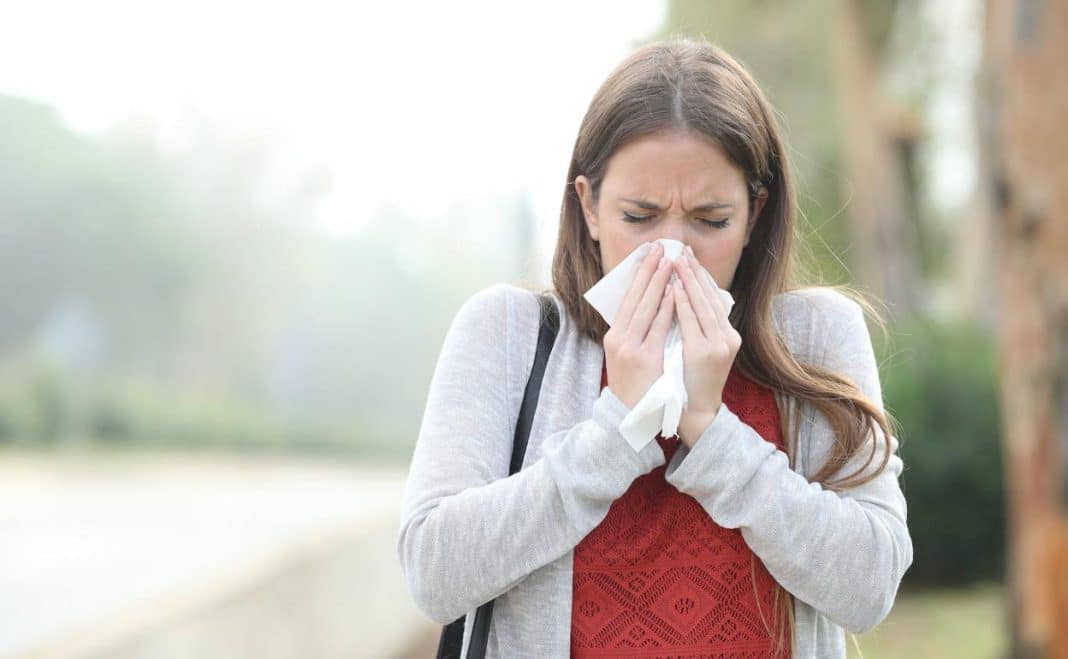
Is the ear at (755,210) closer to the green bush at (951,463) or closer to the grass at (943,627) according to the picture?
the grass at (943,627)

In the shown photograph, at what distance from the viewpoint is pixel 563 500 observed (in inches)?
74.5

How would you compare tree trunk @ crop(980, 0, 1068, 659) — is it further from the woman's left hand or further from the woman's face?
the woman's left hand

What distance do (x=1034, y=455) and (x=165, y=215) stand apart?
20.0 feet

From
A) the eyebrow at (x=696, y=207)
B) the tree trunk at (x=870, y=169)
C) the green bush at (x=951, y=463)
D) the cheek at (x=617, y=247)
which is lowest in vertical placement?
the green bush at (x=951, y=463)

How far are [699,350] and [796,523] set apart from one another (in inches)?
10.8

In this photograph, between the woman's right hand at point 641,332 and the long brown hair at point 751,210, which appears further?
the long brown hair at point 751,210

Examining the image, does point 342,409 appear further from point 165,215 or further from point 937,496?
point 937,496

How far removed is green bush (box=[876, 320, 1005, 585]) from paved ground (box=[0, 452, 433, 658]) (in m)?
3.56

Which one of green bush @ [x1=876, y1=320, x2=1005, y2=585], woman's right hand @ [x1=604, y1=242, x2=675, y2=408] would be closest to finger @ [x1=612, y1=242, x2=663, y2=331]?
woman's right hand @ [x1=604, y1=242, x2=675, y2=408]

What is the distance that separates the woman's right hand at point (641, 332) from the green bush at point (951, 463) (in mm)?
7362

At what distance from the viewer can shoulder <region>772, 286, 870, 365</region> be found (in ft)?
7.15

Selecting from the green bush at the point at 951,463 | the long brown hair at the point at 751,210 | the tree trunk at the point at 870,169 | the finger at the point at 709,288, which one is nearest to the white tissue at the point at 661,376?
the finger at the point at 709,288

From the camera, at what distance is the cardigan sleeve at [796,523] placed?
1.90 m

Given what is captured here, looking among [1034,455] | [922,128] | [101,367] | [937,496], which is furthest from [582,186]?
[922,128]
